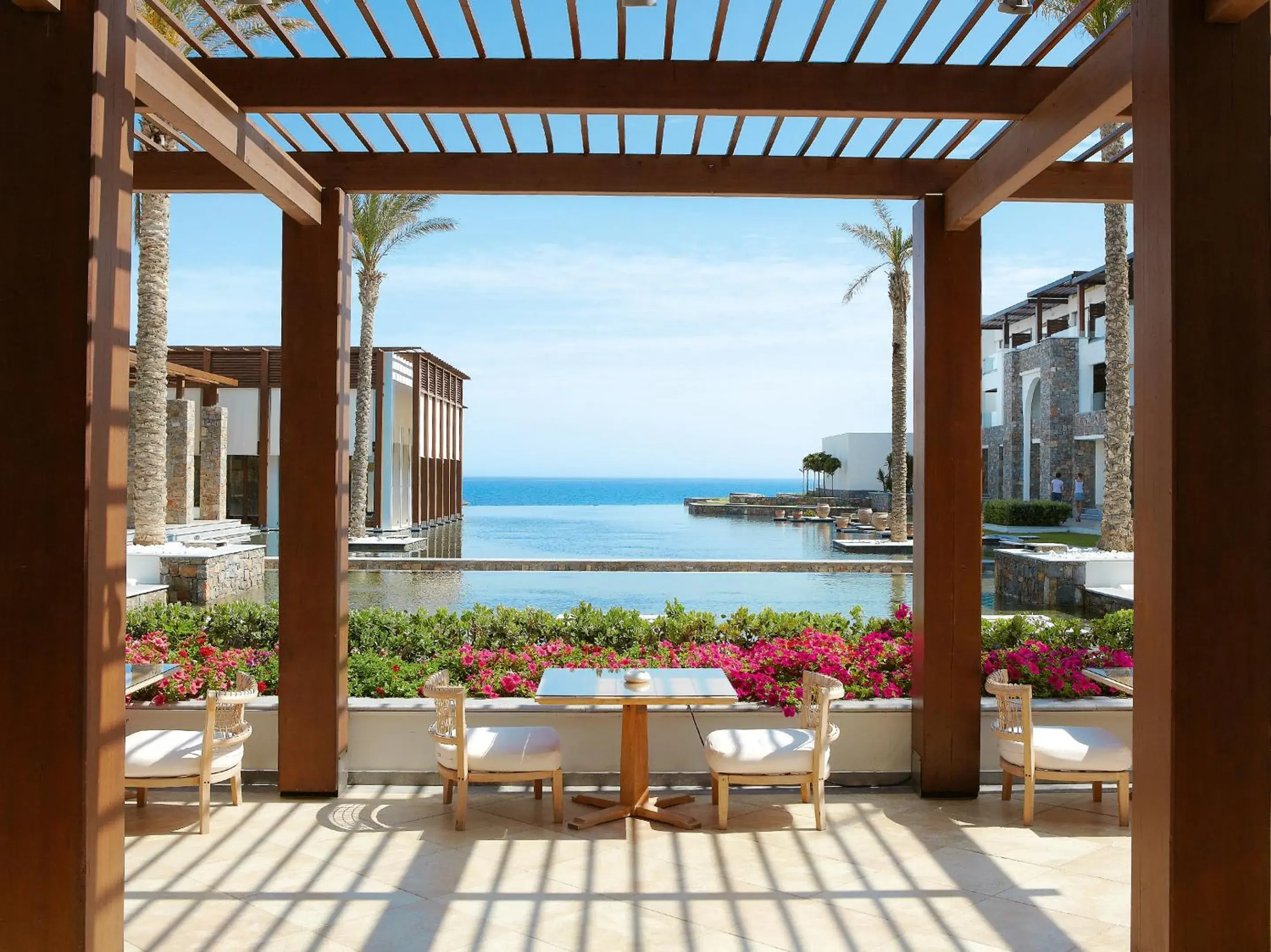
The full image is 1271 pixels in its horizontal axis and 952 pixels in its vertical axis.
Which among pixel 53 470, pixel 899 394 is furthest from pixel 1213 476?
pixel 899 394

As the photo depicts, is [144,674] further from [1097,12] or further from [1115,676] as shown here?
[1097,12]

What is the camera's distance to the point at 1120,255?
14.5 metres

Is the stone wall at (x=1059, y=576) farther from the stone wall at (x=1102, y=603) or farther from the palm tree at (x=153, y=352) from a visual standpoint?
the palm tree at (x=153, y=352)

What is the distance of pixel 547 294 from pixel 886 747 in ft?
222

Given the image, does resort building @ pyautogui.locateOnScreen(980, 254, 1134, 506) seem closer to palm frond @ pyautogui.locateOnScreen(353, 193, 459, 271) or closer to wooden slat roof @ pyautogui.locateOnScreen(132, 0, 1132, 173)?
palm frond @ pyautogui.locateOnScreen(353, 193, 459, 271)

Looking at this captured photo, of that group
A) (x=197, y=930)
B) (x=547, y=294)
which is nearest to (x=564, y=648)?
(x=197, y=930)

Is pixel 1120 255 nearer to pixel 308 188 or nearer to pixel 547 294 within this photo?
pixel 308 188

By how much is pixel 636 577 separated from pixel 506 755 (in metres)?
12.3

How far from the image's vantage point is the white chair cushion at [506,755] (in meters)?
5.18

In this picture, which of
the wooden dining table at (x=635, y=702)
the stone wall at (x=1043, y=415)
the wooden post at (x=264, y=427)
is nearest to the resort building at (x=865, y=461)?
the stone wall at (x=1043, y=415)

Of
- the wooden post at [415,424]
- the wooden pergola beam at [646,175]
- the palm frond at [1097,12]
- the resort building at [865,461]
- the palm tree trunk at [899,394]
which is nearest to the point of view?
the wooden pergola beam at [646,175]

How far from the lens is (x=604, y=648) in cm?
693

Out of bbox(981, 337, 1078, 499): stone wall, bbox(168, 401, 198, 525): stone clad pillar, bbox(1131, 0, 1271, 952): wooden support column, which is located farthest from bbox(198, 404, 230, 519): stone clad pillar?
bbox(981, 337, 1078, 499): stone wall

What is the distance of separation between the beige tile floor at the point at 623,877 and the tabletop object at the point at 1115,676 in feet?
2.41
